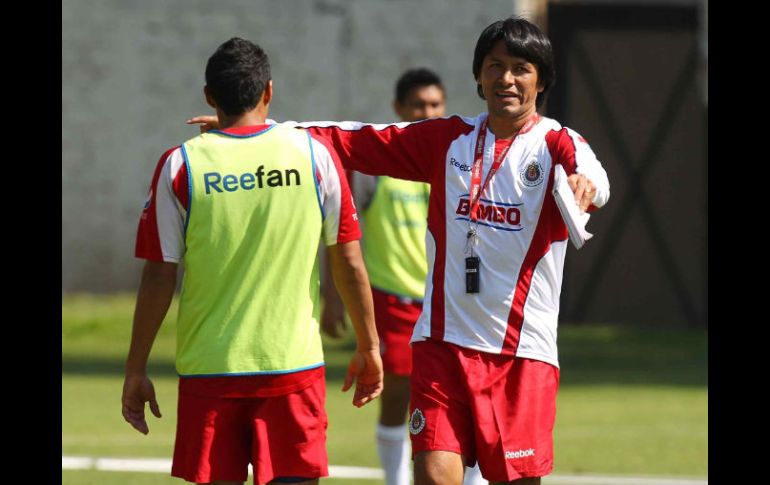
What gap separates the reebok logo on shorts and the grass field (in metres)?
3.73

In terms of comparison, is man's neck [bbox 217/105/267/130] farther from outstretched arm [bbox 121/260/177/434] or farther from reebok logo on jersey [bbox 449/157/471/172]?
reebok logo on jersey [bbox 449/157/471/172]

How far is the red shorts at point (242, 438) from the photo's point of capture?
6.51 m

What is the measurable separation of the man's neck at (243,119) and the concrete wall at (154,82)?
1809 centimetres

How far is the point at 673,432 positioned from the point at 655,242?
13089 millimetres

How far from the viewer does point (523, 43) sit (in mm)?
6898

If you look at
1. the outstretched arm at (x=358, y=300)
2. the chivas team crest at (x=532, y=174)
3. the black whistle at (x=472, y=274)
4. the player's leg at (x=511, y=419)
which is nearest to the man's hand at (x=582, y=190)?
the chivas team crest at (x=532, y=174)

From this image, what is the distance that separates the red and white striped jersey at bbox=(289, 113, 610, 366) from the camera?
6855 millimetres

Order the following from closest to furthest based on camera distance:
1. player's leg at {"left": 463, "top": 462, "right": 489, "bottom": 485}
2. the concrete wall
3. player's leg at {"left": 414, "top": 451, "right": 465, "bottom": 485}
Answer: player's leg at {"left": 414, "top": 451, "right": 465, "bottom": 485}, player's leg at {"left": 463, "top": 462, "right": 489, "bottom": 485}, the concrete wall

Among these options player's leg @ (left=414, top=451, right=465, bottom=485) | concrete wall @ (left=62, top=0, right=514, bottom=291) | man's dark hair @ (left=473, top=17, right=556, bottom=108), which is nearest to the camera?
player's leg @ (left=414, top=451, right=465, bottom=485)

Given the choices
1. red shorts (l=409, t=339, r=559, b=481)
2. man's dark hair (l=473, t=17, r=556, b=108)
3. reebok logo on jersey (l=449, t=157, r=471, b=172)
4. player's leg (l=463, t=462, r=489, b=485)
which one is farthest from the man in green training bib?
player's leg (l=463, t=462, r=489, b=485)

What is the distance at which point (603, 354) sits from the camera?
21.5m
